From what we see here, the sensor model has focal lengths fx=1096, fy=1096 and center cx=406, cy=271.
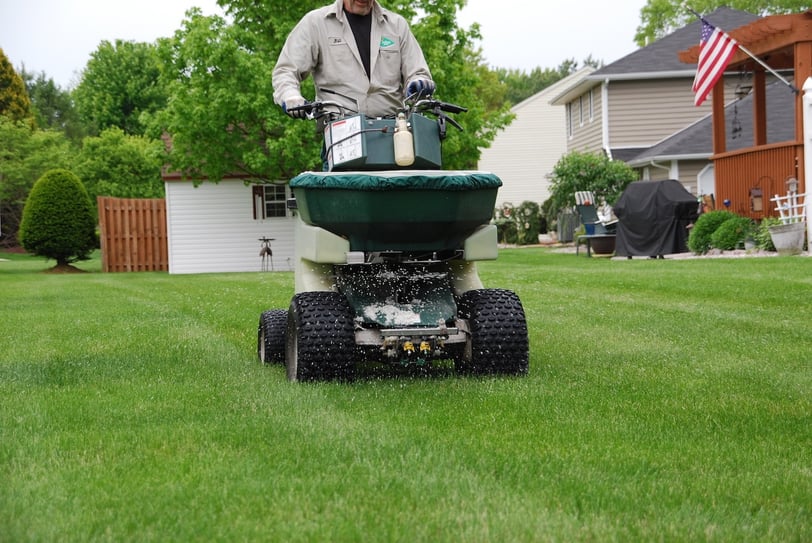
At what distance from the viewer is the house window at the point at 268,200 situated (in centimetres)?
2688

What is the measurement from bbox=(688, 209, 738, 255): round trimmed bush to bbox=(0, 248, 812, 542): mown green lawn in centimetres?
1183

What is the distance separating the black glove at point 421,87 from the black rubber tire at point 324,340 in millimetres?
1189

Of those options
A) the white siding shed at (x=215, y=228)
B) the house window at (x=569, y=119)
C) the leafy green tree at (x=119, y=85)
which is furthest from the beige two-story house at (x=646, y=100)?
the leafy green tree at (x=119, y=85)

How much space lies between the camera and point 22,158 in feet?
124

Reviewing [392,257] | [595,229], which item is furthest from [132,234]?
[392,257]

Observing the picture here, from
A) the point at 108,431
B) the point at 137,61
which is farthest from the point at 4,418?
the point at 137,61

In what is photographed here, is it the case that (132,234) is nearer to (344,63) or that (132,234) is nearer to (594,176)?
(594,176)

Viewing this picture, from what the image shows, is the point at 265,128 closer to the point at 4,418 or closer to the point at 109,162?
the point at 4,418

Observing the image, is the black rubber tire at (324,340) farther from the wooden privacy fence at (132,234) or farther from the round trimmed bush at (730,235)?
the wooden privacy fence at (132,234)

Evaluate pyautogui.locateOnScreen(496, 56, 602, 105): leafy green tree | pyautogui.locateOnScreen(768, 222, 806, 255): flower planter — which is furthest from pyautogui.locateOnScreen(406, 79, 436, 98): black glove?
pyautogui.locateOnScreen(496, 56, 602, 105): leafy green tree

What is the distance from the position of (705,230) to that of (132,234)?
566 inches

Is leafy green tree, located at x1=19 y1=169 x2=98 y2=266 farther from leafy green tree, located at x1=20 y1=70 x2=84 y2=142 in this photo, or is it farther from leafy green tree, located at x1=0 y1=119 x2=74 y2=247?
leafy green tree, located at x1=20 y1=70 x2=84 y2=142

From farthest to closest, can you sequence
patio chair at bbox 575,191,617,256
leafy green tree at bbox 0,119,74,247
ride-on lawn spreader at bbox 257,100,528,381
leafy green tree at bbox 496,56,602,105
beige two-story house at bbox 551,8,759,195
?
1. leafy green tree at bbox 496,56,602,105
2. leafy green tree at bbox 0,119,74,247
3. beige two-story house at bbox 551,8,759,195
4. patio chair at bbox 575,191,617,256
5. ride-on lawn spreader at bbox 257,100,528,381

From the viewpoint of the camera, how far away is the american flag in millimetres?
18125
